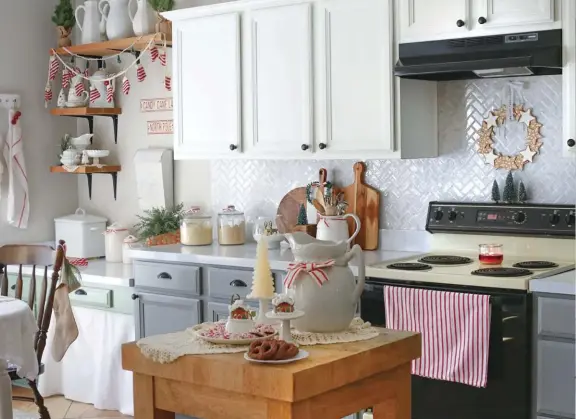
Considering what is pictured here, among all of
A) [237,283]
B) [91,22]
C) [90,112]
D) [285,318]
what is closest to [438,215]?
[237,283]

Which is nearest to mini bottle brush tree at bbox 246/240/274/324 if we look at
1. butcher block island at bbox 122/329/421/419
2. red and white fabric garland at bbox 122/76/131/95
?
butcher block island at bbox 122/329/421/419

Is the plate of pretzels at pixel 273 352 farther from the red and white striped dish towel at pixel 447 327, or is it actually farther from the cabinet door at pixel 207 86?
the cabinet door at pixel 207 86

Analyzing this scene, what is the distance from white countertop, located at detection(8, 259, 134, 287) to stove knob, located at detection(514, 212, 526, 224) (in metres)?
2.01

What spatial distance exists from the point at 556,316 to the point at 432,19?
1.37 metres

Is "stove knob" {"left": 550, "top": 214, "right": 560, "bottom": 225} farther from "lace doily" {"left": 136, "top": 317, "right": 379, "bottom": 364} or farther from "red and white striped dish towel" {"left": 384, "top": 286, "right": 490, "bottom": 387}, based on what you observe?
"lace doily" {"left": 136, "top": 317, "right": 379, "bottom": 364}

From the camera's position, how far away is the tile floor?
5.05m

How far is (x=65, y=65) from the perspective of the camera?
5.75m

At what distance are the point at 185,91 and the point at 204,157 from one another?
37 cm

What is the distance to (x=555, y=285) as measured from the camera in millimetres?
3436

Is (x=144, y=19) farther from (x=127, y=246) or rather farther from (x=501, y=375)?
(x=501, y=375)

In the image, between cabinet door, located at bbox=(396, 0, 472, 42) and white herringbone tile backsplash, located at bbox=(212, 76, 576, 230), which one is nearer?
cabinet door, located at bbox=(396, 0, 472, 42)

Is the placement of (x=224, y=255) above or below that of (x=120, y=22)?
below

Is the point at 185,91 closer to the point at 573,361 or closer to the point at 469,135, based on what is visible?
the point at 469,135

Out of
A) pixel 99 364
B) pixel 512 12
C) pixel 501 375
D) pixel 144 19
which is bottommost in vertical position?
pixel 99 364
